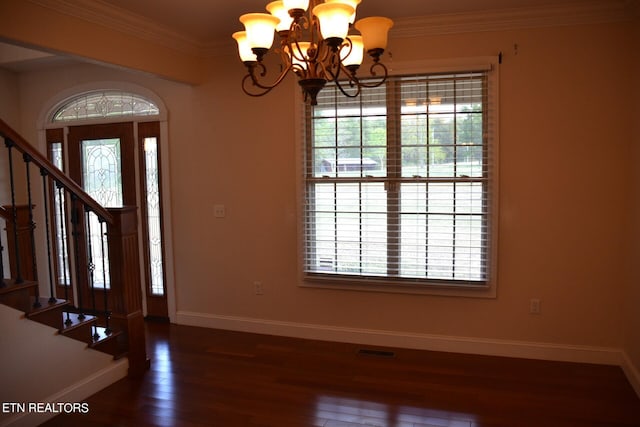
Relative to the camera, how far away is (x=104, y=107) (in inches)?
193

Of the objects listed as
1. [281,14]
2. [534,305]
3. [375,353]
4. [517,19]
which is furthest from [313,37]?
[534,305]

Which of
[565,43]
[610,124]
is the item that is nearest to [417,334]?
[610,124]

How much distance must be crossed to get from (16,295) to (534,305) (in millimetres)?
3621

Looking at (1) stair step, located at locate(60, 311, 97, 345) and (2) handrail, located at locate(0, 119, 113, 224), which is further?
(1) stair step, located at locate(60, 311, 97, 345)

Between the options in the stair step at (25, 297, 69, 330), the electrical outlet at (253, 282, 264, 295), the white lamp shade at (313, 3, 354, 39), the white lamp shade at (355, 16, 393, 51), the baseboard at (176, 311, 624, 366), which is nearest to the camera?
the white lamp shade at (313, 3, 354, 39)

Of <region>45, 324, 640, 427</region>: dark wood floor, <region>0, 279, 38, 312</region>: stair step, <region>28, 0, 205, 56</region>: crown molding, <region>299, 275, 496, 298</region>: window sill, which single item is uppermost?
<region>28, 0, 205, 56</region>: crown molding

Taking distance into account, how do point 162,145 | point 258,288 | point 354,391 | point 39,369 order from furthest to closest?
point 162,145, point 258,288, point 354,391, point 39,369

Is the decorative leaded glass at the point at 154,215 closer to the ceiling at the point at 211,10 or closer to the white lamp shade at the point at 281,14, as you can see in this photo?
the ceiling at the point at 211,10

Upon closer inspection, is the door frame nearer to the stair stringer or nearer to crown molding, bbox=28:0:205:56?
crown molding, bbox=28:0:205:56

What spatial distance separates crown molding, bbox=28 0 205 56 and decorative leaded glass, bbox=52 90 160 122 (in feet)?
2.70

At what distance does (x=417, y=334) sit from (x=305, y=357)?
0.97m

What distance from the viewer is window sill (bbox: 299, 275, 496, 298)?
3.73 metres

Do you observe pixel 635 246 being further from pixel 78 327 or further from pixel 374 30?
pixel 78 327

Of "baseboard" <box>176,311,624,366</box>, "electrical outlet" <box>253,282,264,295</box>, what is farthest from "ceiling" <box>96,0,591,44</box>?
"baseboard" <box>176,311,624,366</box>
